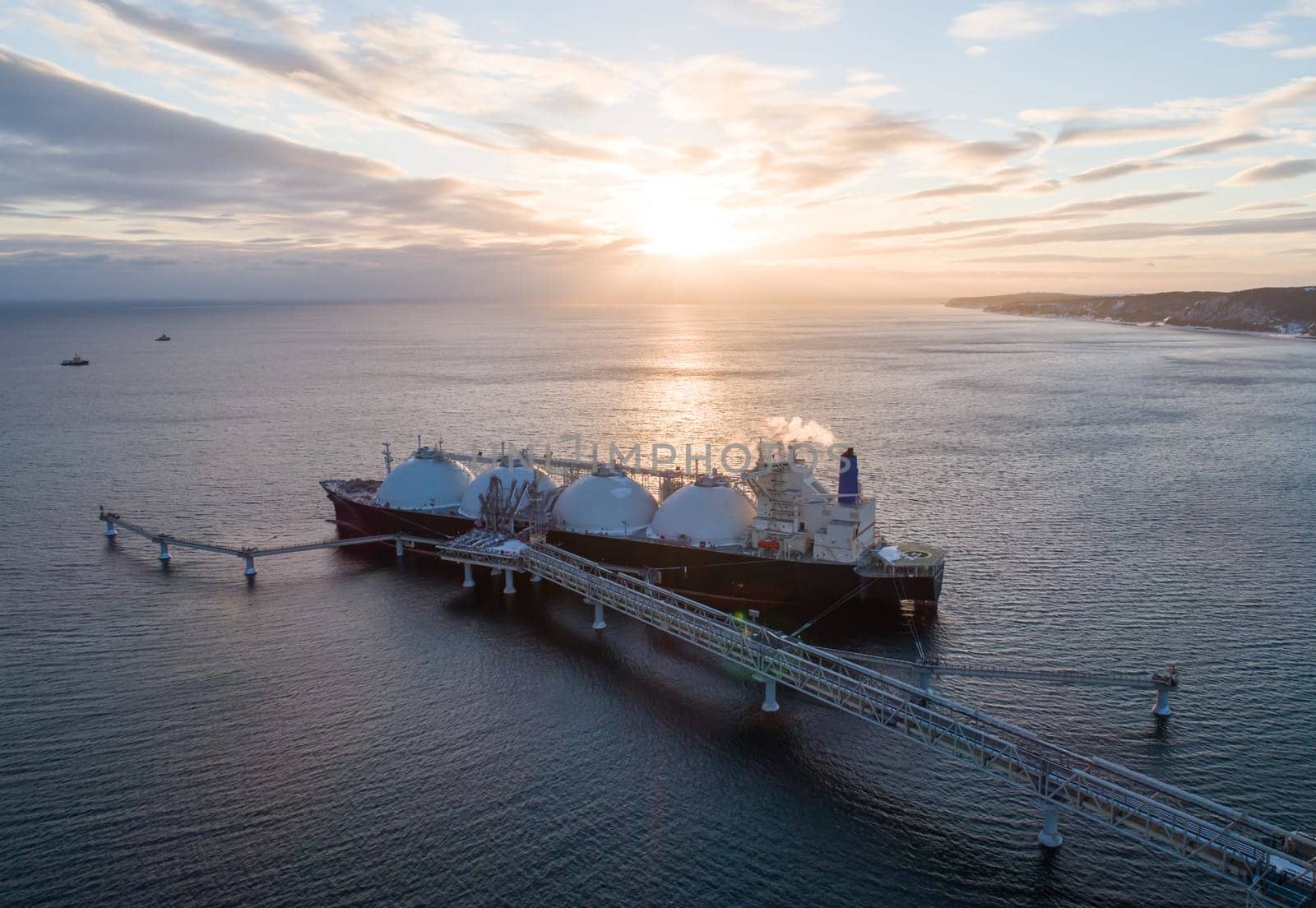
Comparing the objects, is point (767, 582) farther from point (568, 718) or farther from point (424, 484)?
→ point (424, 484)

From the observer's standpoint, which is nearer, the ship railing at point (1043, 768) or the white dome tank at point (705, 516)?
the ship railing at point (1043, 768)

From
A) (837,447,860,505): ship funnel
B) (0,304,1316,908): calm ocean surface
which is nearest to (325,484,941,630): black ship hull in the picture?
(0,304,1316,908): calm ocean surface

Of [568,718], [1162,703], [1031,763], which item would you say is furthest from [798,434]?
[1031,763]

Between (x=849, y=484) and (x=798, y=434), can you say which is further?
(x=798, y=434)

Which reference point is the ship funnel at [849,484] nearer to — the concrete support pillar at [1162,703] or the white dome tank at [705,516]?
the white dome tank at [705,516]

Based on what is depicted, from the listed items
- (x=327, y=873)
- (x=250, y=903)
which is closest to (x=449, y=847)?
(x=327, y=873)

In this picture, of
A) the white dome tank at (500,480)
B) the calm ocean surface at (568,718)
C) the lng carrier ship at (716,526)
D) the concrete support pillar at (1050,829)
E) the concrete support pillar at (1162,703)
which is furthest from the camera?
the white dome tank at (500,480)

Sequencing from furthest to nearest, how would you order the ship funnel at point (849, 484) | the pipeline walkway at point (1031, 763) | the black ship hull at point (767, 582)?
the ship funnel at point (849, 484)
the black ship hull at point (767, 582)
the pipeline walkway at point (1031, 763)

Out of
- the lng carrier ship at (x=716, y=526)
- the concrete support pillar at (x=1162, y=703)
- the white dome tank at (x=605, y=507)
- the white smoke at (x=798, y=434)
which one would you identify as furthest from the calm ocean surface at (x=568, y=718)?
the white smoke at (x=798, y=434)
